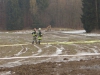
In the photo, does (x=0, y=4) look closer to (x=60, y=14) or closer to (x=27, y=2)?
(x=27, y=2)

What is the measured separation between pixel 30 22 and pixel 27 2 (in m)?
7.79

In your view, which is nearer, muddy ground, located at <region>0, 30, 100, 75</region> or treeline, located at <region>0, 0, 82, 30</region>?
muddy ground, located at <region>0, 30, 100, 75</region>

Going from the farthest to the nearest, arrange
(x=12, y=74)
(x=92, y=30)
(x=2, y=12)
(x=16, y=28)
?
(x=2, y=12)
(x=16, y=28)
(x=92, y=30)
(x=12, y=74)

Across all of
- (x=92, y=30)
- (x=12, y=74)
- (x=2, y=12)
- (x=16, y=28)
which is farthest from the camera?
(x=2, y=12)

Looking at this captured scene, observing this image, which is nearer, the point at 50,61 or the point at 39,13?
the point at 50,61

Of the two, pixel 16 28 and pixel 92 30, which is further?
pixel 16 28

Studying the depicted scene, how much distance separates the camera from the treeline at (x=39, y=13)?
74250 mm

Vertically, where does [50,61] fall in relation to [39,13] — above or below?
above

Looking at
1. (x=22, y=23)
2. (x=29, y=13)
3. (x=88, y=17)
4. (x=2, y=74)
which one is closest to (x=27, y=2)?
(x=29, y=13)

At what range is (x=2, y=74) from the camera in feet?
25.9

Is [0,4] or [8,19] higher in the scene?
[0,4]

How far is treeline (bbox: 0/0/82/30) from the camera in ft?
244

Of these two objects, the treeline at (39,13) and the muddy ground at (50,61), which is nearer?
the muddy ground at (50,61)

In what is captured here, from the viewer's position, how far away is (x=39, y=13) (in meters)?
77.8
